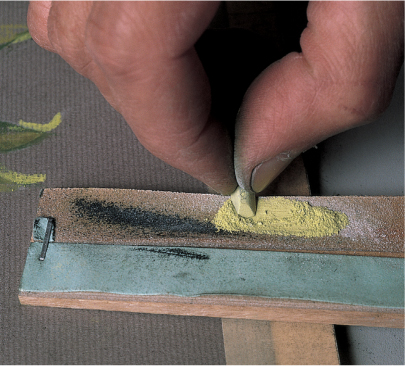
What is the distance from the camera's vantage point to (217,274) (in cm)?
82

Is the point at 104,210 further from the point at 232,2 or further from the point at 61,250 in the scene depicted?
the point at 232,2

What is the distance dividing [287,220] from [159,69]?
0.50 meters

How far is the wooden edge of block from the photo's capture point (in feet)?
2.62

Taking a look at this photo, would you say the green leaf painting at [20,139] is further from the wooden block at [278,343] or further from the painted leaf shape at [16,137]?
the wooden block at [278,343]

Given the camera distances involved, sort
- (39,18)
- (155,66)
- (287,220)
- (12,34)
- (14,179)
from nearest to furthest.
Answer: (155,66), (39,18), (287,220), (14,179), (12,34)

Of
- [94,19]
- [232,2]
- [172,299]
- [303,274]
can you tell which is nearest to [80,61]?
[94,19]

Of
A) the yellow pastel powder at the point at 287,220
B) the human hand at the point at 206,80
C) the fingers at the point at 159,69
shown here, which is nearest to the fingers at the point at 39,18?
the human hand at the point at 206,80

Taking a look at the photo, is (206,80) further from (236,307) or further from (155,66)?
(236,307)

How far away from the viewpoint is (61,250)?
34.0 inches

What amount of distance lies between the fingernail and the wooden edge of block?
0.23 meters

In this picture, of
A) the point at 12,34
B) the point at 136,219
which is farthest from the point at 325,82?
the point at 12,34

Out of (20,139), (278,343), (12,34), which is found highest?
(12,34)

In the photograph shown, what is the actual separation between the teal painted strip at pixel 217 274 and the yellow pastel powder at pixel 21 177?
26cm

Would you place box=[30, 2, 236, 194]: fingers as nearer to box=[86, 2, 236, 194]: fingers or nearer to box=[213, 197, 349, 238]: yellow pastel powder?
box=[86, 2, 236, 194]: fingers
